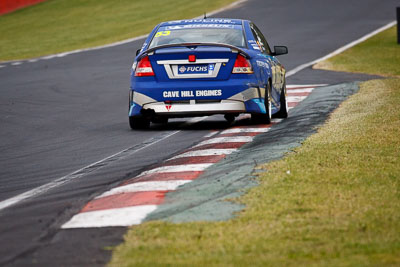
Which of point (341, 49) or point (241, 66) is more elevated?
point (241, 66)

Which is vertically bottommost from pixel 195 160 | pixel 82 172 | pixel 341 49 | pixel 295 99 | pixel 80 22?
pixel 341 49

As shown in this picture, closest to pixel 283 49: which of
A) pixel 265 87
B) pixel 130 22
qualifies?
pixel 265 87

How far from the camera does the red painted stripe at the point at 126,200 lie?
759 centimetres

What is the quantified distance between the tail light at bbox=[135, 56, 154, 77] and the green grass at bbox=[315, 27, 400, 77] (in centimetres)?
1112

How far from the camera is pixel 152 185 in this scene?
8484 millimetres

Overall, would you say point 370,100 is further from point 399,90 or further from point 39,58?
point 39,58

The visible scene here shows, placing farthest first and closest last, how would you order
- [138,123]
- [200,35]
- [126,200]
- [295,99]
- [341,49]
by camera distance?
[341,49], [295,99], [138,123], [200,35], [126,200]

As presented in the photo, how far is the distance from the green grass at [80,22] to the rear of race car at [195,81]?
747 inches

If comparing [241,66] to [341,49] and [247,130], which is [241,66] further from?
[341,49]

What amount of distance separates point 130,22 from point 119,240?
115 feet

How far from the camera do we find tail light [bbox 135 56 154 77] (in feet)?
42.9

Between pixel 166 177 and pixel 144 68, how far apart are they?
4.39m

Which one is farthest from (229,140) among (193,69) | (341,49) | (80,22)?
(80,22)

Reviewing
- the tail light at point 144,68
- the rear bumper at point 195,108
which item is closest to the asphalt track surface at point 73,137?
the rear bumper at point 195,108
